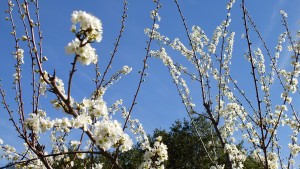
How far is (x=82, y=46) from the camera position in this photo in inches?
115

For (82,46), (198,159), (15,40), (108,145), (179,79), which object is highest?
(198,159)

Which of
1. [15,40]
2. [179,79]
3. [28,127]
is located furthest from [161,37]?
[28,127]

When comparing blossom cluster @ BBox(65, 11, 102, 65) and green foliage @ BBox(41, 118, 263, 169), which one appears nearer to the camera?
blossom cluster @ BBox(65, 11, 102, 65)

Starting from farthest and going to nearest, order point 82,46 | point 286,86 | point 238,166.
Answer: point 238,166, point 286,86, point 82,46

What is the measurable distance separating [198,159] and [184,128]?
2.91 m

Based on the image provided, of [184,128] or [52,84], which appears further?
[184,128]

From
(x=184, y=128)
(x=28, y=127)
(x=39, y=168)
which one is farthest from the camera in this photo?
(x=184, y=128)

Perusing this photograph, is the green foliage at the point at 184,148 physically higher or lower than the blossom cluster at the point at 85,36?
higher

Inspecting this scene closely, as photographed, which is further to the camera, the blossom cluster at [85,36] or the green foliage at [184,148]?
the green foliage at [184,148]

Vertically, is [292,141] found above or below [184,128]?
below

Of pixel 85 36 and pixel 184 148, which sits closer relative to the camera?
pixel 85 36

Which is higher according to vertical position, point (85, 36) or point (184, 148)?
point (184, 148)

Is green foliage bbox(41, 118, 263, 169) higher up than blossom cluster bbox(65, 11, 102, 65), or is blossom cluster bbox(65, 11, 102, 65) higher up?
green foliage bbox(41, 118, 263, 169)

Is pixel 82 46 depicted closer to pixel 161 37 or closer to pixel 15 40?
pixel 15 40
